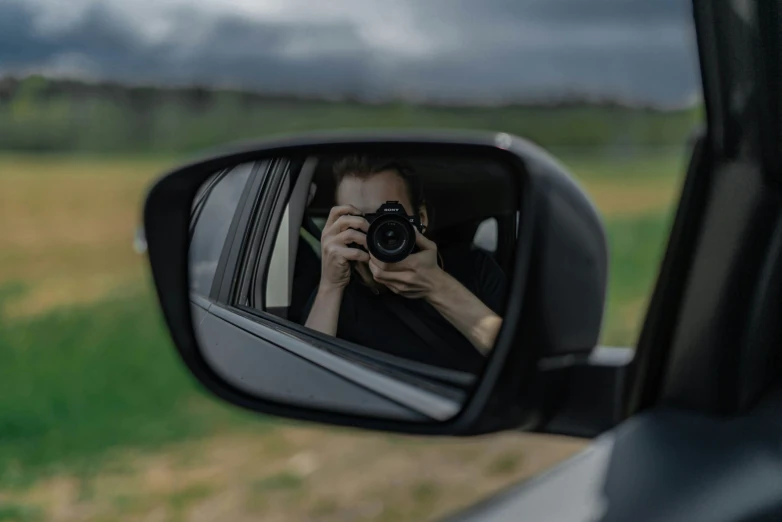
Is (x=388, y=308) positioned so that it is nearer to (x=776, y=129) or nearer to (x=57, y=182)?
(x=776, y=129)

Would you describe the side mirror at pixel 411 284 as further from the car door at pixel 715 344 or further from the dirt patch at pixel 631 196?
the dirt patch at pixel 631 196

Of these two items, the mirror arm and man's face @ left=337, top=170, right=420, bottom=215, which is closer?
man's face @ left=337, top=170, right=420, bottom=215

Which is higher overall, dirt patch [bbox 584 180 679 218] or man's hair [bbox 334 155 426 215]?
man's hair [bbox 334 155 426 215]

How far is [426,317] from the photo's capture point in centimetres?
147

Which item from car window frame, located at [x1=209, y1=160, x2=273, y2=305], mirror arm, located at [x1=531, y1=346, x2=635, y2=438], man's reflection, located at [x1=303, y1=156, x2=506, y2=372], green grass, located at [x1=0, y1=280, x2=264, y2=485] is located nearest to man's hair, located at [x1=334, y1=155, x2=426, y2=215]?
man's reflection, located at [x1=303, y1=156, x2=506, y2=372]

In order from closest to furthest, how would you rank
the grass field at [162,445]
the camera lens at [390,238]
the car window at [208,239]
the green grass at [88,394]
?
1. the camera lens at [390,238]
2. the car window at [208,239]
3. the grass field at [162,445]
4. the green grass at [88,394]

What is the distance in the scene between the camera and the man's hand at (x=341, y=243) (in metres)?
1.43

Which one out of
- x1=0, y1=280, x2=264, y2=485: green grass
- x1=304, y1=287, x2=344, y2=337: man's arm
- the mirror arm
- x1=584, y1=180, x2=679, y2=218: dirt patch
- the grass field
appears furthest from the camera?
x1=584, y1=180, x2=679, y2=218: dirt patch

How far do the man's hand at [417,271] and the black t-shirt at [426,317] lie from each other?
0.7 inches

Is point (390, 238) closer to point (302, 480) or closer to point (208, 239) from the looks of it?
point (208, 239)

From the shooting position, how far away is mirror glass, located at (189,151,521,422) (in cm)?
144

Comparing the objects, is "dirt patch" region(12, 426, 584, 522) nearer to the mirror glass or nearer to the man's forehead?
the mirror glass

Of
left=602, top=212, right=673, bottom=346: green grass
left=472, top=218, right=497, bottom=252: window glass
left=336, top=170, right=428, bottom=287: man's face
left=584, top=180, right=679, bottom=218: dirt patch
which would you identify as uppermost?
left=336, top=170, right=428, bottom=287: man's face

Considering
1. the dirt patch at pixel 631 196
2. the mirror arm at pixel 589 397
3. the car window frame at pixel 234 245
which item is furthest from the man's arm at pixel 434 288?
the dirt patch at pixel 631 196
